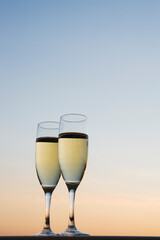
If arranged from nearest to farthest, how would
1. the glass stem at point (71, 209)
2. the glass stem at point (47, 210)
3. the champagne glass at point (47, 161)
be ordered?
the glass stem at point (71, 209) < the glass stem at point (47, 210) < the champagne glass at point (47, 161)

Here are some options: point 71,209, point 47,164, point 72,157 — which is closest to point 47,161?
point 47,164

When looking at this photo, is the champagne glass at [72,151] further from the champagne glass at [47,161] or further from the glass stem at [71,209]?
the champagne glass at [47,161]

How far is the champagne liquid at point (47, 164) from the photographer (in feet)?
5.67

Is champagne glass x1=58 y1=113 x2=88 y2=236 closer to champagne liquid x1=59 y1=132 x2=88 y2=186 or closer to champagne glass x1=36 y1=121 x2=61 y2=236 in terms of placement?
champagne liquid x1=59 y1=132 x2=88 y2=186

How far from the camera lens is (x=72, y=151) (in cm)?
158

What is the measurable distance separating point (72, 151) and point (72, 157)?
3 cm

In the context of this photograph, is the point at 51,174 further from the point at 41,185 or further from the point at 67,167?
the point at 67,167

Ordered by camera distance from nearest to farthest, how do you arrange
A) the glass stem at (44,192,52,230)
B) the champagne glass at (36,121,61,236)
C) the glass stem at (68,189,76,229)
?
the glass stem at (68,189,76,229)
the glass stem at (44,192,52,230)
the champagne glass at (36,121,61,236)

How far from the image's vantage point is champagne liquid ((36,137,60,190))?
1.73 metres

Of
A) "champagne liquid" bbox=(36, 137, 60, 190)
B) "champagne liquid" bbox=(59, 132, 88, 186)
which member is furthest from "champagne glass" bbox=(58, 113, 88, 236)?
"champagne liquid" bbox=(36, 137, 60, 190)

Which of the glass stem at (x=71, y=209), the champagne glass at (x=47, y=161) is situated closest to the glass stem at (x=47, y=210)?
the champagne glass at (x=47, y=161)

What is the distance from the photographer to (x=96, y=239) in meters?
0.95

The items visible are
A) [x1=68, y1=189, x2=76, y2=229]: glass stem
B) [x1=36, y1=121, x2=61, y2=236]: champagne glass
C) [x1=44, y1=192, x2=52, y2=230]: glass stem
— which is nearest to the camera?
[x1=68, y1=189, x2=76, y2=229]: glass stem

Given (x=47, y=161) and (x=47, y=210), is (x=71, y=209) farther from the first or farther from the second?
(x=47, y=161)
